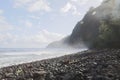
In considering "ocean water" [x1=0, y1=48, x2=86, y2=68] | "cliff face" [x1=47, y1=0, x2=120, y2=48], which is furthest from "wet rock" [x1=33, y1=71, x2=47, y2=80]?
"cliff face" [x1=47, y1=0, x2=120, y2=48]

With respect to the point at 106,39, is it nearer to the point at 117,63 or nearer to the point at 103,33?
the point at 103,33

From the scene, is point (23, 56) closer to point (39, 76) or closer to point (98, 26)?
point (98, 26)

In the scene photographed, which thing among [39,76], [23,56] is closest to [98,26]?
[23,56]

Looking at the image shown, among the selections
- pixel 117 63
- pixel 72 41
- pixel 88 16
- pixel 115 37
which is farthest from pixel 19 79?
pixel 72 41

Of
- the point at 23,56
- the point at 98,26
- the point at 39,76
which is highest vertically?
the point at 98,26

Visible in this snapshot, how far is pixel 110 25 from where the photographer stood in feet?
165

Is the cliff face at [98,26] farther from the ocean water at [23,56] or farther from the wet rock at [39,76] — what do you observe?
the wet rock at [39,76]

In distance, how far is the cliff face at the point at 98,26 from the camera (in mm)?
50844

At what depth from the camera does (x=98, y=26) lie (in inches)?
4587

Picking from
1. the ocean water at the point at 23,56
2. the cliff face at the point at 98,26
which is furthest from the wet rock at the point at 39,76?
the cliff face at the point at 98,26

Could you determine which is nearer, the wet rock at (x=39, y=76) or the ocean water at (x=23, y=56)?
the wet rock at (x=39, y=76)

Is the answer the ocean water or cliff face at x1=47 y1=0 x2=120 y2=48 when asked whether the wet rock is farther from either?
cliff face at x1=47 y1=0 x2=120 y2=48

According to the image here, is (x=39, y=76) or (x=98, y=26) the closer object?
(x=39, y=76)

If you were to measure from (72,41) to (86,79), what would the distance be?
16389cm
